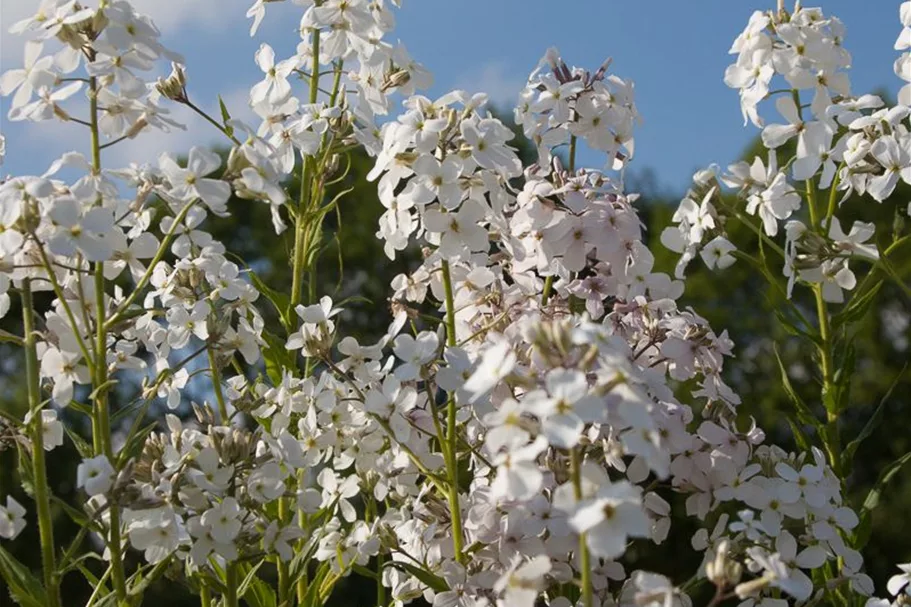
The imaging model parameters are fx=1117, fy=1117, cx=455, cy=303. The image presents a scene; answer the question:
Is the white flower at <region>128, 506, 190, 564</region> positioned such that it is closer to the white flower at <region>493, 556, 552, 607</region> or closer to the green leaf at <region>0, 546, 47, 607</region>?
the green leaf at <region>0, 546, 47, 607</region>

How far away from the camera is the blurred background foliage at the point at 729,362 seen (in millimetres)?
11562

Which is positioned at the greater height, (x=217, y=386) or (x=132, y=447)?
(x=217, y=386)

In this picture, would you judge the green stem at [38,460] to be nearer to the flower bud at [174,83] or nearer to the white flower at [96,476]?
the white flower at [96,476]

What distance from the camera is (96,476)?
1.86 meters

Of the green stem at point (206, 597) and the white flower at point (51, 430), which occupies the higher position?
the white flower at point (51, 430)

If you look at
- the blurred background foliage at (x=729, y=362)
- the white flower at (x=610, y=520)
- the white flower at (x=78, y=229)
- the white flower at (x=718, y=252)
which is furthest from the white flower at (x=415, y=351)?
the blurred background foliage at (x=729, y=362)

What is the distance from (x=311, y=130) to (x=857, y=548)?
1.67 m

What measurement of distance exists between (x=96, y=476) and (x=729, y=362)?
1199cm

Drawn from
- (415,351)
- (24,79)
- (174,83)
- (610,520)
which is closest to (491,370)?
(610,520)

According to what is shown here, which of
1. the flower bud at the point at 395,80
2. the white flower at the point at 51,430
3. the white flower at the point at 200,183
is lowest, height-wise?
the white flower at the point at 51,430

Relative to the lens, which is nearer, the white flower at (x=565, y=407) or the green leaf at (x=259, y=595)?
the white flower at (x=565, y=407)

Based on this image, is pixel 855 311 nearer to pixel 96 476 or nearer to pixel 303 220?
pixel 303 220

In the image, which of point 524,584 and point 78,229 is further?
point 78,229

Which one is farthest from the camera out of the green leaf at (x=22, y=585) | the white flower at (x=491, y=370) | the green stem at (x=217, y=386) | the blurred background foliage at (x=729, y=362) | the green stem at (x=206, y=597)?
the blurred background foliage at (x=729, y=362)
